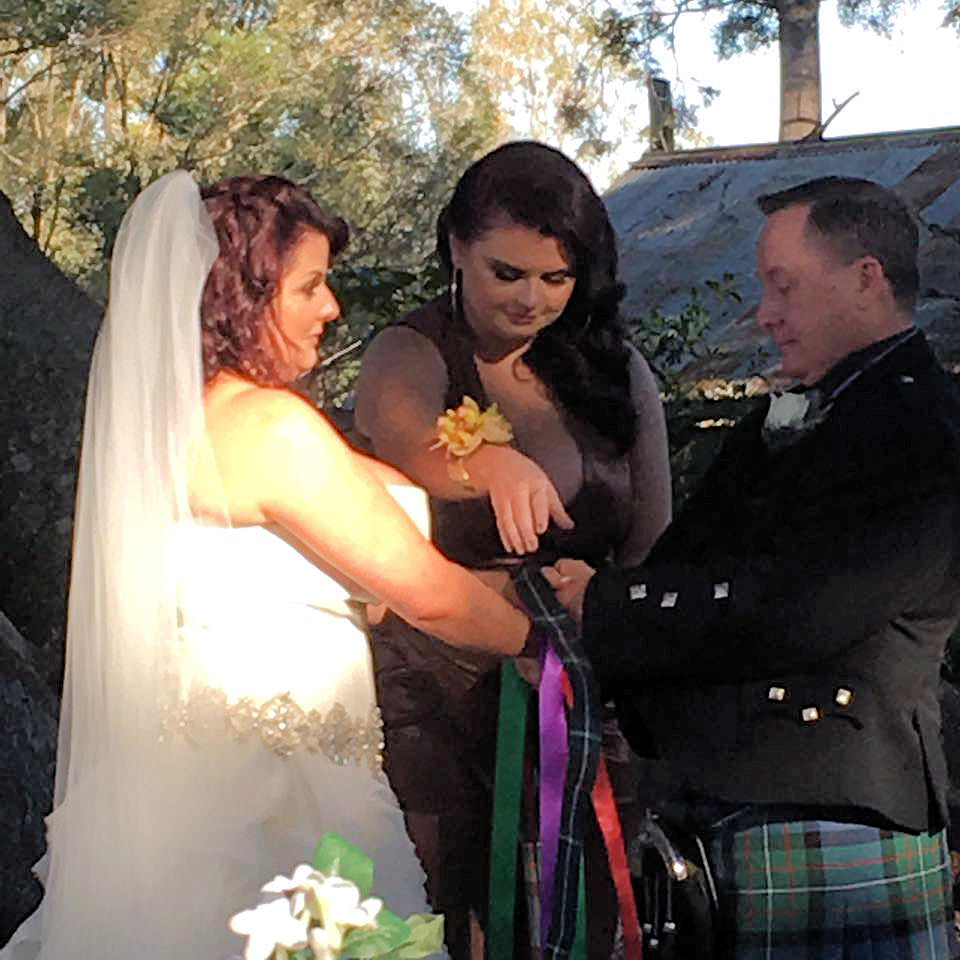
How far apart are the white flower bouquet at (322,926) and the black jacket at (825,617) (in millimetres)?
930

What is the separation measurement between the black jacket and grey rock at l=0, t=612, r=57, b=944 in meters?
2.51

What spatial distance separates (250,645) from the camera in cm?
298

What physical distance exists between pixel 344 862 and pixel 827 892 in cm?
105

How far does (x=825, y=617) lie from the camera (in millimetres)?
2795

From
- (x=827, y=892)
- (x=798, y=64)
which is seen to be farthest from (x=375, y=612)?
(x=798, y=64)

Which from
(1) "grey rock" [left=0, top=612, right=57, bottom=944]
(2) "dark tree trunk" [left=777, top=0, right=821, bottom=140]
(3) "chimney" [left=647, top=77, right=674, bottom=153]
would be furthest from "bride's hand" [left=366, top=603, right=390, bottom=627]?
(2) "dark tree trunk" [left=777, top=0, right=821, bottom=140]

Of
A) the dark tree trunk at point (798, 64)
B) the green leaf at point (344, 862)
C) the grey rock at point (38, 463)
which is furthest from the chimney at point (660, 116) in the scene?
the green leaf at point (344, 862)

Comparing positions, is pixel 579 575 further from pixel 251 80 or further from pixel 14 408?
pixel 251 80

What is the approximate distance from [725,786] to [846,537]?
481mm

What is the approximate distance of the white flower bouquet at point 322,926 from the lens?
6.64 feet

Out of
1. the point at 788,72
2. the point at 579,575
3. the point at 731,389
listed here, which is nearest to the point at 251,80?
the point at 788,72

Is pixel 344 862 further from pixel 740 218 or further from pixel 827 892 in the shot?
pixel 740 218

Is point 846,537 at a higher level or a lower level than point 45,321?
lower

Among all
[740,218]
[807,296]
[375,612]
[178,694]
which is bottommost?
[178,694]
